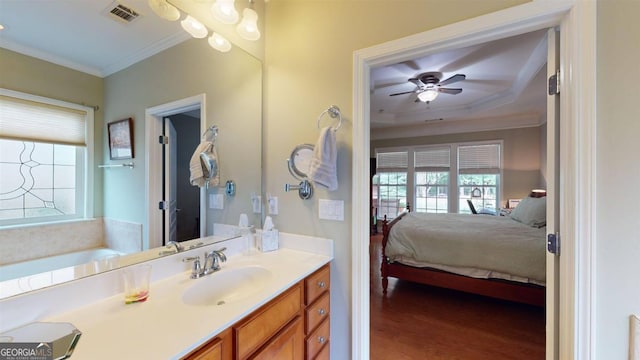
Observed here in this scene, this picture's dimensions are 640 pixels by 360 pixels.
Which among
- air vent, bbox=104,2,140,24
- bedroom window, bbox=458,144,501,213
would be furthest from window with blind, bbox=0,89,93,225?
bedroom window, bbox=458,144,501,213

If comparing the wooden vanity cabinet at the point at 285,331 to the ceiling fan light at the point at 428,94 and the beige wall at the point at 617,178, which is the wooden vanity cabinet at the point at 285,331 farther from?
the ceiling fan light at the point at 428,94

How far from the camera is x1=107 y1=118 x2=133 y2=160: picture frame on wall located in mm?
1016

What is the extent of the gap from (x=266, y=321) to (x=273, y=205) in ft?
2.72

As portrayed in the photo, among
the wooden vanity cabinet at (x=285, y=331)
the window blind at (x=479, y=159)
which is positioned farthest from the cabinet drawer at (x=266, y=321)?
the window blind at (x=479, y=159)

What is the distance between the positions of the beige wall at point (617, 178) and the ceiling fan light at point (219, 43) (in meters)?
1.79

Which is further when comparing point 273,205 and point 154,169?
point 273,205

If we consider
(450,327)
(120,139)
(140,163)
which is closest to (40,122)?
(120,139)

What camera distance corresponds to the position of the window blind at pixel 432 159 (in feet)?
17.8

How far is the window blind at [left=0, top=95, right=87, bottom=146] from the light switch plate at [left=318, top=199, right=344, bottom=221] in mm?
1143

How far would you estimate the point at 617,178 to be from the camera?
0.96 metres

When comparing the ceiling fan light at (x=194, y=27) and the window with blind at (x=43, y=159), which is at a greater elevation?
the ceiling fan light at (x=194, y=27)

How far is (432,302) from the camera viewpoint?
2.57 m

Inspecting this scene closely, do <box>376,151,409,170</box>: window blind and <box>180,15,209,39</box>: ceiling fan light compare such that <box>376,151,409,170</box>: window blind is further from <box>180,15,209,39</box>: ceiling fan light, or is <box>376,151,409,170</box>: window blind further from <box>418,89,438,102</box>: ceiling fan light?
<box>180,15,209,39</box>: ceiling fan light

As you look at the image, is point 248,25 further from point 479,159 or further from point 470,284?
point 479,159
